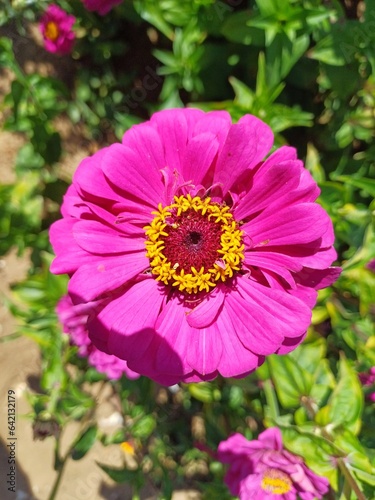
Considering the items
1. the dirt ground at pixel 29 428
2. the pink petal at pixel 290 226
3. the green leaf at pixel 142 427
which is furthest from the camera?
the dirt ground at pixel 29 428

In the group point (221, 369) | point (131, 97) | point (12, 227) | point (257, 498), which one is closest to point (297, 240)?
point (221, 369)

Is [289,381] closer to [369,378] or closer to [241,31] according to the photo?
[369,378]

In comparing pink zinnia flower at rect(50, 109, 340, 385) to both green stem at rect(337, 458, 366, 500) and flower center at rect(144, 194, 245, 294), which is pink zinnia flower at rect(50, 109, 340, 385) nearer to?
flower center at rect(144, 194, 245, 294)

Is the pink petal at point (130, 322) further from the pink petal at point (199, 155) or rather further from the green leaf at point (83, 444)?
the green leaf at point (83, 444)

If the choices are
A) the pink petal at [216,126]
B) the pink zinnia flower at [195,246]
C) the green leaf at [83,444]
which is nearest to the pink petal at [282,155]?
the pink zinnia flower at [195,246]

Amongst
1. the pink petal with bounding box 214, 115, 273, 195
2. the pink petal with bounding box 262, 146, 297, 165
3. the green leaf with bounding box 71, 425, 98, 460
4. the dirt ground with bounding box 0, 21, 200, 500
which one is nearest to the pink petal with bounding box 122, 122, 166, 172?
the pink petal with bounding box 214, 115, 273, 195

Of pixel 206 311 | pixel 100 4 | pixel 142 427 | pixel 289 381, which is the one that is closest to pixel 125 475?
pixel 142 427
